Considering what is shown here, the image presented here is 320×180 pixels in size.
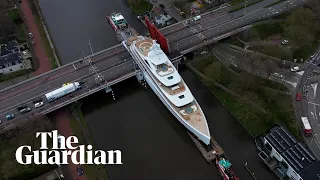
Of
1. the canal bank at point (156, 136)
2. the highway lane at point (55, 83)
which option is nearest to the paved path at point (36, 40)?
the highway lane at point (55, 83)

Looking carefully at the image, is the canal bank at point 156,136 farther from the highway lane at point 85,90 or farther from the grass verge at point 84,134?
the highway lane at point 85,90

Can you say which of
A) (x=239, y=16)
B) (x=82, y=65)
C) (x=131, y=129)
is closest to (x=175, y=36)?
(x=239, y=16)

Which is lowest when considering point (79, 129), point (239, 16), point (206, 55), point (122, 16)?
point (79, 129)

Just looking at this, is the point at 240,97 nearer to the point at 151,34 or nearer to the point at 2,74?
the point at 151,34

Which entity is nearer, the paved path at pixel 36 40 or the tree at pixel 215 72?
the tree at pixel 215 72

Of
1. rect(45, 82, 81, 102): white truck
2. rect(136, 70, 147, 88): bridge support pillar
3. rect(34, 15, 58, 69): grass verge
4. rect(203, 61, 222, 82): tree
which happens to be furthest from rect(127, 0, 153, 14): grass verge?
rect(45, 82, 81, 102): white truck

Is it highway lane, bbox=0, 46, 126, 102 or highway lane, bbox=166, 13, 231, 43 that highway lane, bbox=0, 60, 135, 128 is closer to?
highway lane, bbox=0, 46, 126, 102
